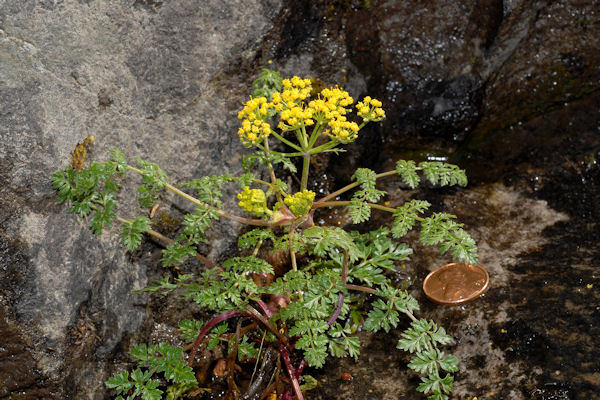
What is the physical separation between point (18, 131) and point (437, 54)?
3.44 m

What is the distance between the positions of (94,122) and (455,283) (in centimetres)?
263

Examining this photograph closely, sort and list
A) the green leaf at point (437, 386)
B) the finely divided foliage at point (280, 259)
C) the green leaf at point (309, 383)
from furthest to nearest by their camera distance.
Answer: the green leaf at point (309, 383)
the finely divided foliage at point (280, 259)
the green leaf at point (437, 386)

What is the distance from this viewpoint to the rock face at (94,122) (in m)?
2.89

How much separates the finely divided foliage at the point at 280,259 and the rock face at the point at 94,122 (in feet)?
0.64

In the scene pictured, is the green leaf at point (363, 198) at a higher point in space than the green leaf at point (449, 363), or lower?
higher

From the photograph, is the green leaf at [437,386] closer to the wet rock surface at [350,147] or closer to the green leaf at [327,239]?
the wet rock surface at [350,147]

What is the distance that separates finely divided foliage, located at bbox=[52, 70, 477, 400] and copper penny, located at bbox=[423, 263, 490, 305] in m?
0.27

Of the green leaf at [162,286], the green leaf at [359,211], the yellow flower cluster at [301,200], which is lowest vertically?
the green leaf at [162,286]

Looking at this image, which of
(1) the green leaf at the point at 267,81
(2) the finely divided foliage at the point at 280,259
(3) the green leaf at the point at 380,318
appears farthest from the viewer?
(1) the green leaf at the point at 267,81

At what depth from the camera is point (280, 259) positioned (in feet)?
12.0

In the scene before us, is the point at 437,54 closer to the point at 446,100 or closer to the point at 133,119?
the point at 446,100

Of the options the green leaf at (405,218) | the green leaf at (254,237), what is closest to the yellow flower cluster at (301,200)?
the green leaf at (254,237)

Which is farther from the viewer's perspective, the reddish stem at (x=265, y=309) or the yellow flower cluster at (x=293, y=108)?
the reddish stem at (x=265, y=309)

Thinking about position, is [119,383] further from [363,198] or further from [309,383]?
[363,198]
